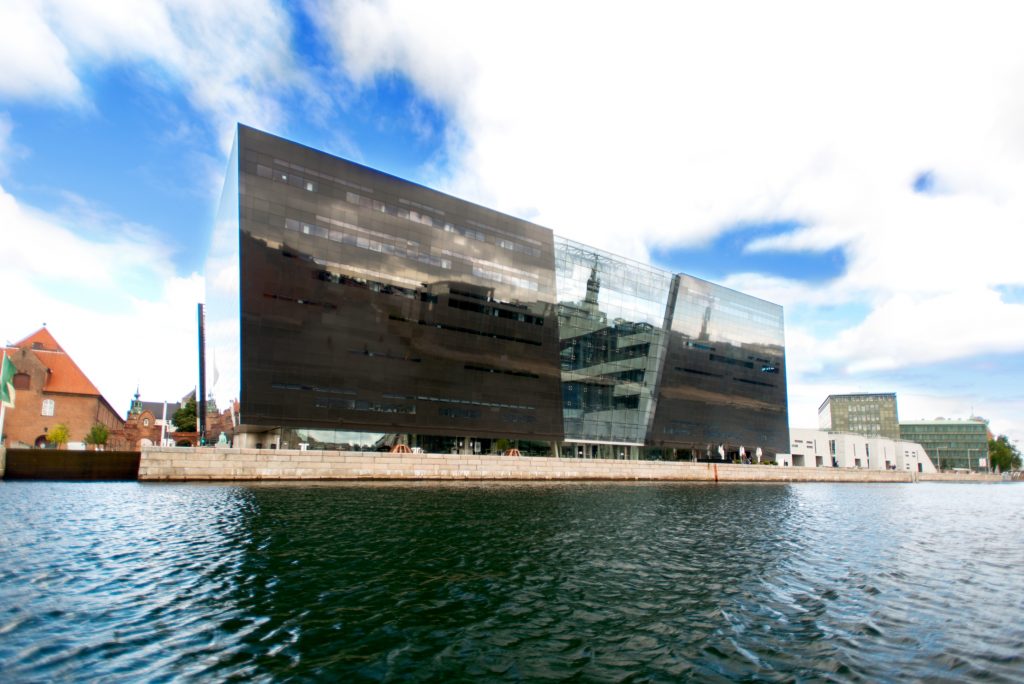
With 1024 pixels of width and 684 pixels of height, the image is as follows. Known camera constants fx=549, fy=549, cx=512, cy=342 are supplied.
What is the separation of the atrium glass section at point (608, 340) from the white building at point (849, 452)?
52.5 metres

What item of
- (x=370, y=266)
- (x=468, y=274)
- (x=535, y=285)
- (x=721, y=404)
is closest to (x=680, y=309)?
(x=721, y=404)

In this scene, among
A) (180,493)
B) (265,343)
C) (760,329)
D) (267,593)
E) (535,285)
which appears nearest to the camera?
(267,593)

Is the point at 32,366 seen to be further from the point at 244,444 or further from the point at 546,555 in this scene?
the point at 546,555

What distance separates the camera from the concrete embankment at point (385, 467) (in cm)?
4462

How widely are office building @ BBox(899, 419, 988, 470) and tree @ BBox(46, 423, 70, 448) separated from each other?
754ft

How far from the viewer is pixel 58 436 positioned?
81.9m

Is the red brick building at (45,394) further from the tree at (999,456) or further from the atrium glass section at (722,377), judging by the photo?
the tree at (999,456)

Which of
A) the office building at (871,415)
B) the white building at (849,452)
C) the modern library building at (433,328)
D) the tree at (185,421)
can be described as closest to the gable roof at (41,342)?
the modern library building at (433,328)

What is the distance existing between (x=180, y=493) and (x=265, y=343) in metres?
20.5

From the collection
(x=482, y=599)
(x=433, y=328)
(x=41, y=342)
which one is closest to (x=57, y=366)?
(x=41, y=342)

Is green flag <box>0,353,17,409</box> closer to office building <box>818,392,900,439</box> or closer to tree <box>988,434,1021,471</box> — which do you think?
office building <box>818,392,900,439</box>

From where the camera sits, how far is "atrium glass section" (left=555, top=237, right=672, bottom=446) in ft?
250

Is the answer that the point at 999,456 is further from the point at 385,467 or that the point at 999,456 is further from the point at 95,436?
the point at 95,436

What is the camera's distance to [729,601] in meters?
14.3
